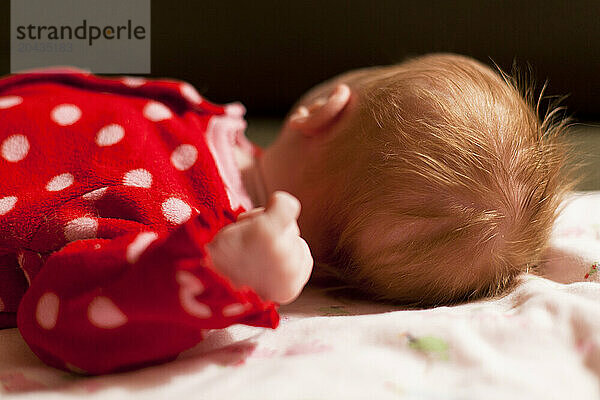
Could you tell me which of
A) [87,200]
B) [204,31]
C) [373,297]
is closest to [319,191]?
[373,297]

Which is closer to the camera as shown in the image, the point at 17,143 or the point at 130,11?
the point at 17,143

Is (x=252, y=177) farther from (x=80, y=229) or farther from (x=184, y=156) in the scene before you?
(x=80, y=229)

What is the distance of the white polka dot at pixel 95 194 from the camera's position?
64 centimetres

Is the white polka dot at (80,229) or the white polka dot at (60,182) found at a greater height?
the white polka dot at (60,182)

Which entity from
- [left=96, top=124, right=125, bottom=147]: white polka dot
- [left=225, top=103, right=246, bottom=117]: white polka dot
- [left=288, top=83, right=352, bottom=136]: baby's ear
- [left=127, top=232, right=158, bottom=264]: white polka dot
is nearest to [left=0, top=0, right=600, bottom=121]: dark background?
[left=225, top=103, right=246, bottom=117]: white polka dot

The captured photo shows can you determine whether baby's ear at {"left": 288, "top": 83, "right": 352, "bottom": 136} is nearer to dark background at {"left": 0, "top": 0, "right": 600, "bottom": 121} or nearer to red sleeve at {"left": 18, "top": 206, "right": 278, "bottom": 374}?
red sleeve at {"left": 18, "top": 206, "right": 278, "bottom": 374}

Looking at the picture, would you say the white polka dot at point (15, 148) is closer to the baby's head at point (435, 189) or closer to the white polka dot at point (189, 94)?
the white polka dot at point (189, 94)

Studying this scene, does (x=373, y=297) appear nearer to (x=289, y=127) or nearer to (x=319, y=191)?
(x=319, y=191)

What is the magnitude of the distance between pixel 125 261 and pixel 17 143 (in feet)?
0.90

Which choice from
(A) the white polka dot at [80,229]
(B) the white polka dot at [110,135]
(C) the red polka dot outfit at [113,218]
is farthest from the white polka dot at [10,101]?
(A) the white polka dot at [80,229]

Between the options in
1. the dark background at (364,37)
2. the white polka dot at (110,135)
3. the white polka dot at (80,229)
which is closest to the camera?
the white polka dot at (80,229)

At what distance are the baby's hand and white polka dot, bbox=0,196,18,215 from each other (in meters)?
0.25

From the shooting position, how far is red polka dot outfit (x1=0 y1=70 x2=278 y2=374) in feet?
1.68

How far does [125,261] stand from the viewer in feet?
1.72
